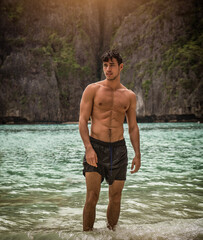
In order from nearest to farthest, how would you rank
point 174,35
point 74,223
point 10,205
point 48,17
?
point 74,223 → point 10,205 → point 174,35 → point 48,17

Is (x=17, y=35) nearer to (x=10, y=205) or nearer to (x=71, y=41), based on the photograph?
(x=71, y=41)

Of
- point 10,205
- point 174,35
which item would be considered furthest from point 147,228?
point 174,35

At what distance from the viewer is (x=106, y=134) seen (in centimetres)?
334

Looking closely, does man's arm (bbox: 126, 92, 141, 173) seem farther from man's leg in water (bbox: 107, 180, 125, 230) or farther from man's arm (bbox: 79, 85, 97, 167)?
man's arm (bbox: 79, 85, 97, 167)

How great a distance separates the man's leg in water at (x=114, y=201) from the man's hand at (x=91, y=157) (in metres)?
0.41

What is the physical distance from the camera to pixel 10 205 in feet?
16.6

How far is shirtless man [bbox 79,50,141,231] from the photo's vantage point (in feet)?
10.6

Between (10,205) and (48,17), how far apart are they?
314ft

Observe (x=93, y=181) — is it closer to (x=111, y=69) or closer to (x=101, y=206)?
(x=111, y=69)

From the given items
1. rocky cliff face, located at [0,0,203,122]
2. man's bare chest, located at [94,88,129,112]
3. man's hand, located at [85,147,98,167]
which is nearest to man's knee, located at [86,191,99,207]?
man's hand, located at [85,147,98,167]


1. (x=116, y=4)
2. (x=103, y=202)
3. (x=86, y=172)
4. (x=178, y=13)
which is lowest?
(x=103, y=202)

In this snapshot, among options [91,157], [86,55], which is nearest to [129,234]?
[91,157]

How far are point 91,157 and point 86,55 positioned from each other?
9291 centimetres

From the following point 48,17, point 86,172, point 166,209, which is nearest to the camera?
point 86,172
